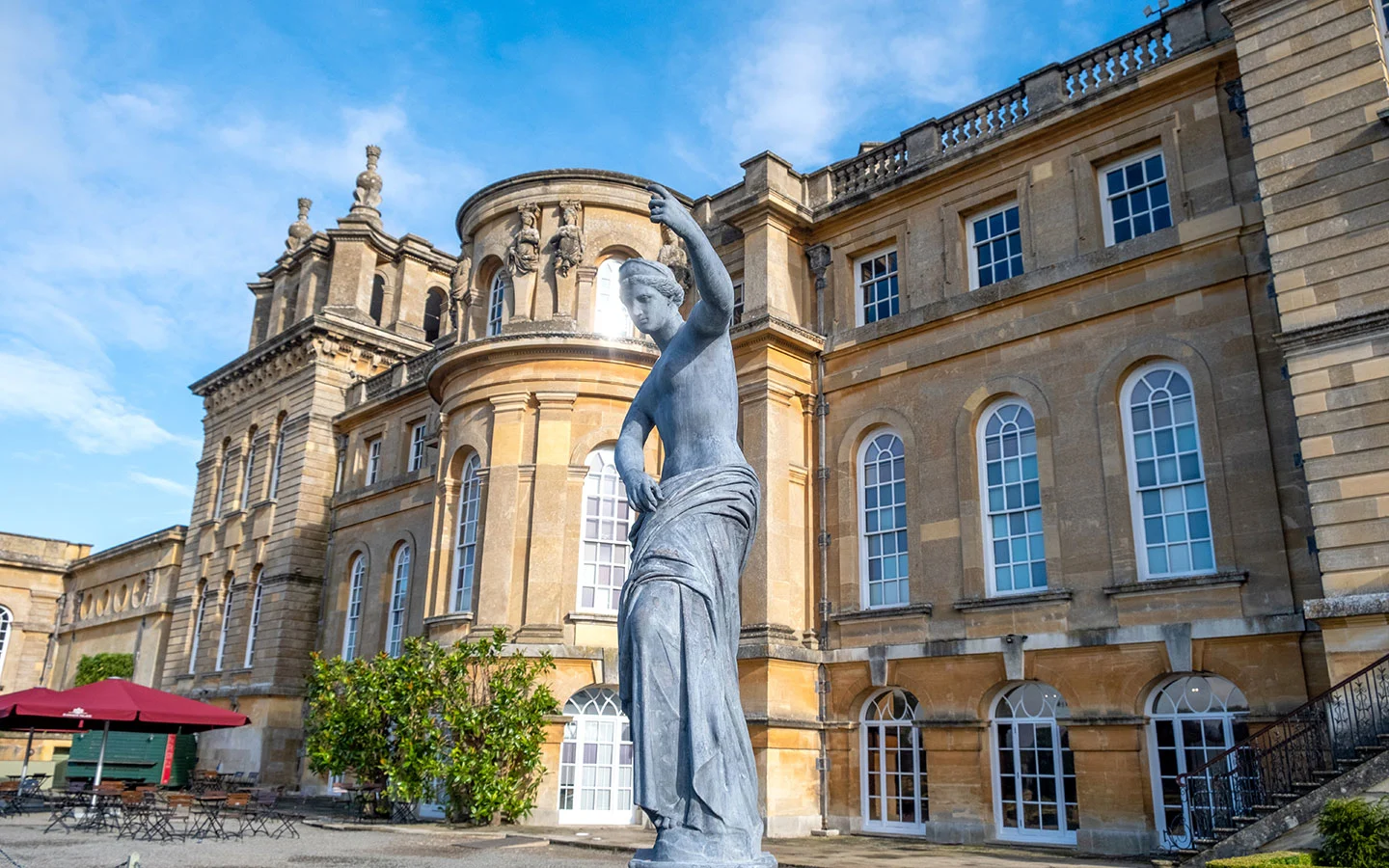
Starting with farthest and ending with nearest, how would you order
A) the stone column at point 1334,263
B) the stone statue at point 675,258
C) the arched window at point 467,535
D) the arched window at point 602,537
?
the stone statue at point 675,258 < the arched window at point 467,535 < the arched window at point 602,537 < the stone column at point 1334,263

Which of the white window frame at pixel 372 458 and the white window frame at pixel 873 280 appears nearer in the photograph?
the white window frame at pixel 873 280

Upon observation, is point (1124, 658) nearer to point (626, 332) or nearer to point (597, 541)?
point (597, 541)

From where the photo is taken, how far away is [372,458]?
93.6 feet

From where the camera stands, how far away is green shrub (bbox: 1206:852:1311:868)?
8.60 meters

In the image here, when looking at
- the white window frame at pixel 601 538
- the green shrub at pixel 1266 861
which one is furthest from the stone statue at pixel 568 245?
the green shrub at pixel 1266 861

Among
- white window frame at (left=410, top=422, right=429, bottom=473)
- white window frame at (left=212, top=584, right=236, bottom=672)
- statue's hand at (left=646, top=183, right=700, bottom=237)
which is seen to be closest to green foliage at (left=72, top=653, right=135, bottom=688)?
white window frame at (left=212, top=584, right=236, bottom=672)

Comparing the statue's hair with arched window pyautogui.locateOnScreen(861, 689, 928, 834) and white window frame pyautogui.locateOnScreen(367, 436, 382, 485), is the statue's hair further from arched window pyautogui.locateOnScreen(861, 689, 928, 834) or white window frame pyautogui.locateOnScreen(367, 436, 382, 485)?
white window frame pyautogui.locateOnScreen(367, 436, 382, 485)

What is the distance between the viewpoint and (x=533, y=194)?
20.8 m

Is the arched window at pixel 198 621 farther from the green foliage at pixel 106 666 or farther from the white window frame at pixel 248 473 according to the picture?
the green foliage at pixel 106 666

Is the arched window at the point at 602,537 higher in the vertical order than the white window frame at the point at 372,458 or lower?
lower

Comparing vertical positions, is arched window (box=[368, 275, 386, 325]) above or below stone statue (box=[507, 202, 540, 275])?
above

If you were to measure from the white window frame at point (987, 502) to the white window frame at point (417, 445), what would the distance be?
607 inches

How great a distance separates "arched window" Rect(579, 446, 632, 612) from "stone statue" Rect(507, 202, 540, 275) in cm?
408

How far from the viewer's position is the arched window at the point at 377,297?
31.8m
